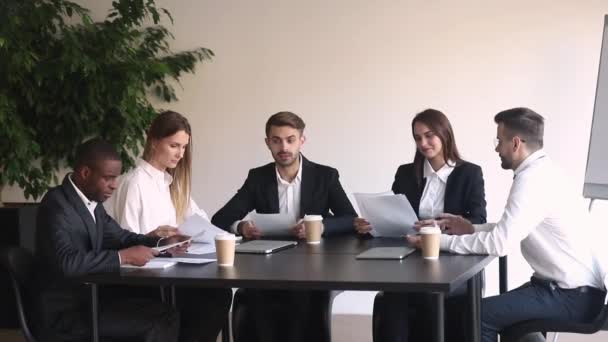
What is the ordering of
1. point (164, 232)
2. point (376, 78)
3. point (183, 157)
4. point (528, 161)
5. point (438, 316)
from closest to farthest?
point (438, 316) < point (528, 161) < point (164, 232) < point (183, 157) < point (376, 78)

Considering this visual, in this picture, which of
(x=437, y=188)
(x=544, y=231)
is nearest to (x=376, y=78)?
(x=437, y=188)

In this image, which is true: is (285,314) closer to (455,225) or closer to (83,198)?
(455,225)

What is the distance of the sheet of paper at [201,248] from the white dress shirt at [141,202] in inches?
14.5

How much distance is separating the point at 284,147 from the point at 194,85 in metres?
1.94

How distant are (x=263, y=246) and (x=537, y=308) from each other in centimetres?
102

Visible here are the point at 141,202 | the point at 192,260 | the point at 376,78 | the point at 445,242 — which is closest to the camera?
the point at 192,260

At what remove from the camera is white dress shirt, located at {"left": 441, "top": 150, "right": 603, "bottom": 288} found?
2805mm

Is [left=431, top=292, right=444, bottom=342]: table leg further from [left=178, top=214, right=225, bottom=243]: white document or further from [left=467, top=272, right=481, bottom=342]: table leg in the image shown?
[left=178, top=214, right=225, bottom=243]: white document

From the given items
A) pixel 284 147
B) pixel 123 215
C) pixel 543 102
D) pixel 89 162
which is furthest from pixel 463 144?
pixel 89 162

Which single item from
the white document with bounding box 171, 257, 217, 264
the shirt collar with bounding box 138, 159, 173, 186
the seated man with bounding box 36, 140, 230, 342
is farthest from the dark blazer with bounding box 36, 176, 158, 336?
the shirt collar with bounding box 138, 159, 173, 186

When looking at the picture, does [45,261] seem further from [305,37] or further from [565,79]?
[565,79]

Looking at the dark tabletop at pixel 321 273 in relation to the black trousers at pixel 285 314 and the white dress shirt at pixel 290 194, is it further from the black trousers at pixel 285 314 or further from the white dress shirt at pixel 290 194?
the white dress shirt at pixel 290 194

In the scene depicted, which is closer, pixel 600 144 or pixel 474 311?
pixel 474 311

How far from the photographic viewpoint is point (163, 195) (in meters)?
3.49
